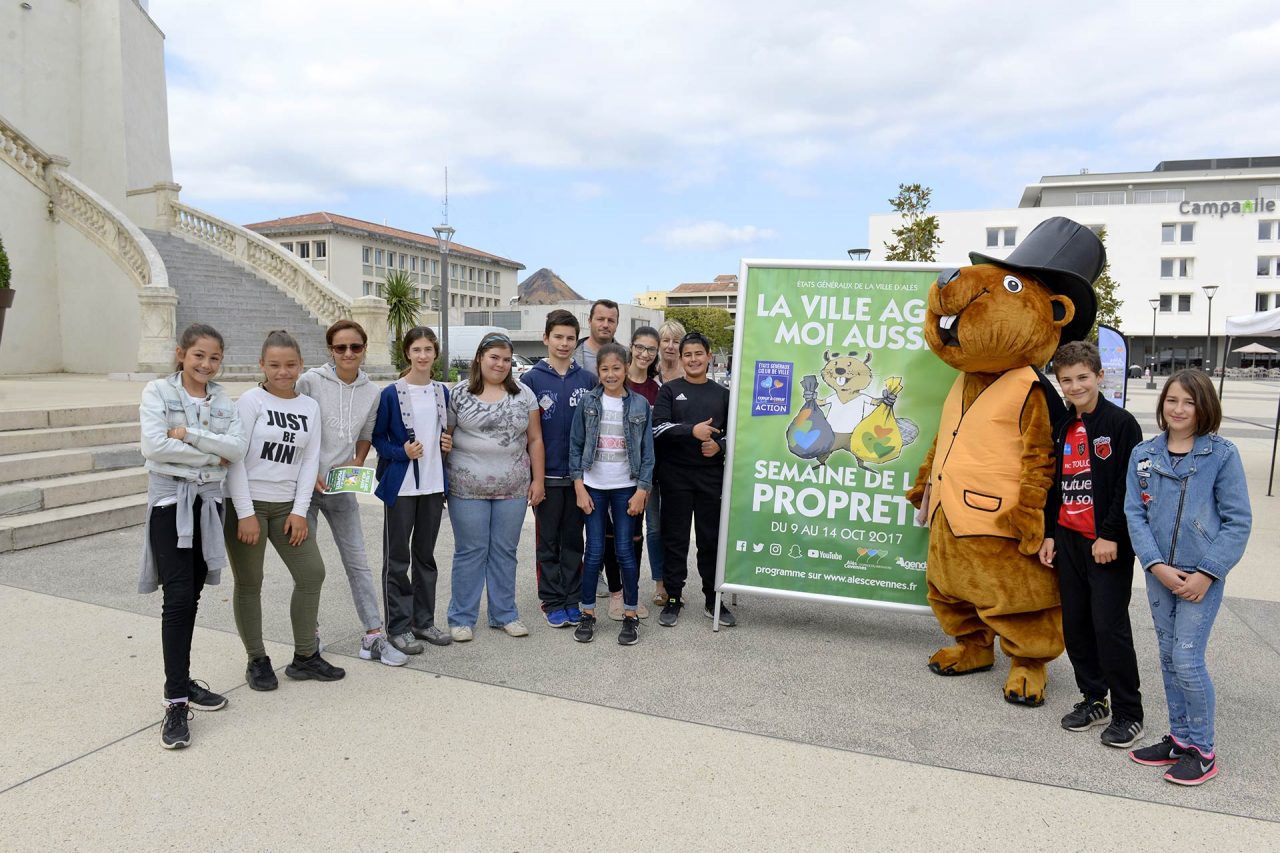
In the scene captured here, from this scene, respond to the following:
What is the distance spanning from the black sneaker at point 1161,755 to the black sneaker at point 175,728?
12.1ft

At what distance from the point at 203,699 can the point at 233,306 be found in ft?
53.9

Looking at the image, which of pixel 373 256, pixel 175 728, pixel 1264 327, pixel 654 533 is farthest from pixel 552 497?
pixel 373 256

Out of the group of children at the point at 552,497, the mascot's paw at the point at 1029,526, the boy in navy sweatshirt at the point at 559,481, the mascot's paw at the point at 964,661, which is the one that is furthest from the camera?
the boy in navy sweatshirt at the point at 559,481

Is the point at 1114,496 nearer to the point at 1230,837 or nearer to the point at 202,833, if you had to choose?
the point at 1230,837

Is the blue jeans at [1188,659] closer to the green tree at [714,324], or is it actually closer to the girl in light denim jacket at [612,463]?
the girl in light denim jacket at [612,463]

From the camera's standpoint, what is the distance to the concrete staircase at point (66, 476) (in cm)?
623

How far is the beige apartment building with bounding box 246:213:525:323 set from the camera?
224ft

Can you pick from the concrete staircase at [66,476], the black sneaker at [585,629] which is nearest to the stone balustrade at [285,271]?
the concrete staircase at [66,476]

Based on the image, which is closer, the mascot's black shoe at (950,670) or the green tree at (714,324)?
the mascot's black shoe at (950,670)

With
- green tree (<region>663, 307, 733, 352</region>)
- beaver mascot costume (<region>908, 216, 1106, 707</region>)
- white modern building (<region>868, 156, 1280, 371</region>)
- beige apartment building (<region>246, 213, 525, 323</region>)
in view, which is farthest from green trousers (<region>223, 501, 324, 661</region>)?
green tree (<region>663, 307, 733, 352</region>)

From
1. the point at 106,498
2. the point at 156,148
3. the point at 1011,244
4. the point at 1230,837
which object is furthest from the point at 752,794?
the point at 1011,244

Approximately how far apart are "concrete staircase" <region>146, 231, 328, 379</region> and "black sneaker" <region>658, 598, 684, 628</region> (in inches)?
526

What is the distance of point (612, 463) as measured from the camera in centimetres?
453

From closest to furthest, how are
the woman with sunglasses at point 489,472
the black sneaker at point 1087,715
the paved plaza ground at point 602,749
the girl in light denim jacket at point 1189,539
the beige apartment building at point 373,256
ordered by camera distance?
the paved plaza ground at point 602,749 → the girl in light denim jacket at point 1189,539 → the black sneaker at point 1087,715 → the woman with sunglasses at point 489,472 → the beige apartment building at point 373,256
